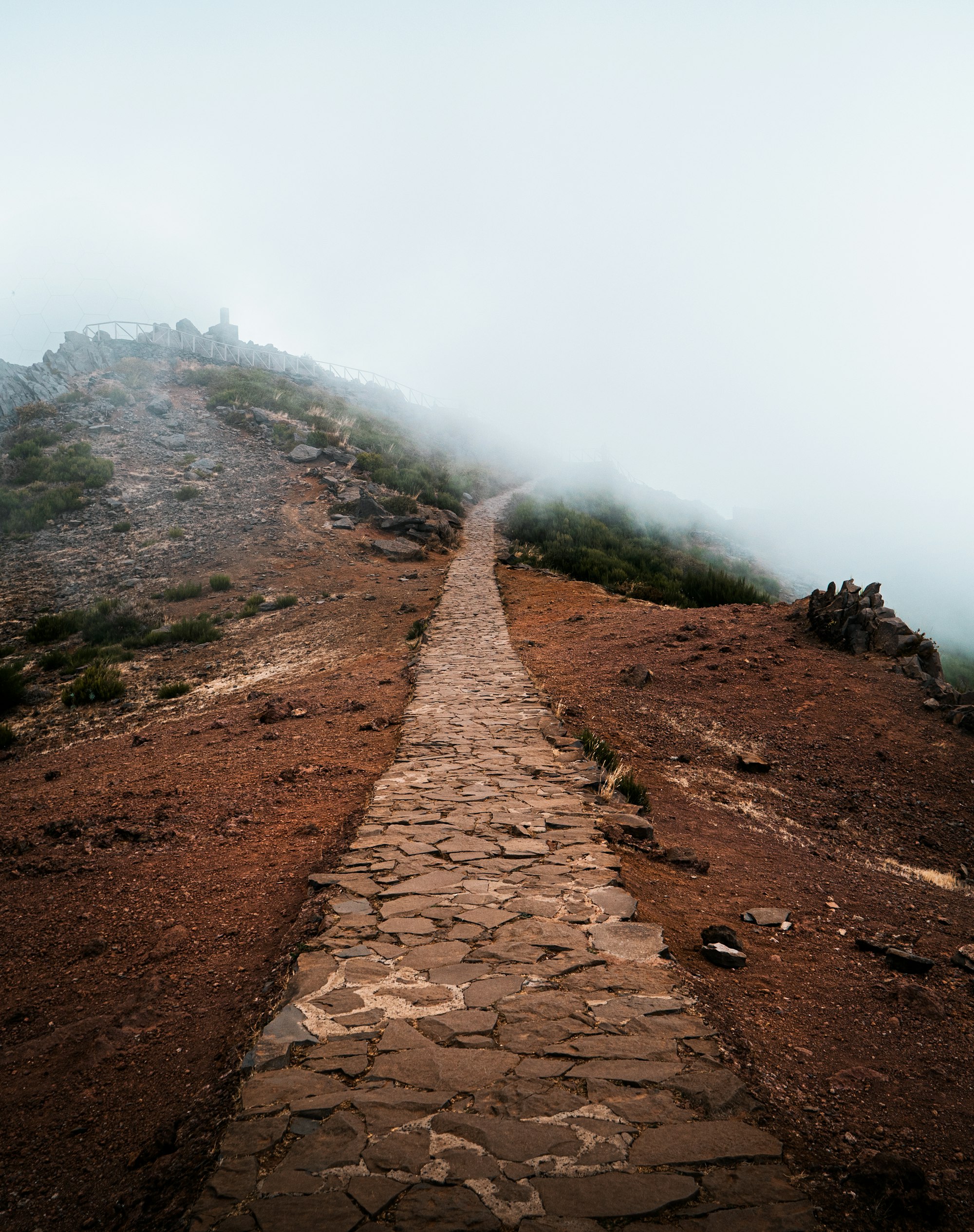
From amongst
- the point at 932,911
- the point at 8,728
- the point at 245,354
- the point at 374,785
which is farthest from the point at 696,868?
the point at 245,354

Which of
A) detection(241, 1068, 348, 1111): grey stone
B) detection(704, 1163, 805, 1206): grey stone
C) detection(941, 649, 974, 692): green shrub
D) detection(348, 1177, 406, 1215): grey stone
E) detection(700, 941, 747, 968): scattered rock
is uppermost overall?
detection(941, 649, 974, 692): green shrub

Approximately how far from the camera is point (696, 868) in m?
4.54

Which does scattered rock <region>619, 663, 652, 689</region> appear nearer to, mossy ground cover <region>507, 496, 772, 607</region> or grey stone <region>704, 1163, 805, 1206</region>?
mossy ground cover <region>507, 496, 772, 607</region>

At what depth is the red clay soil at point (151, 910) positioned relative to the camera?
7.27 feet

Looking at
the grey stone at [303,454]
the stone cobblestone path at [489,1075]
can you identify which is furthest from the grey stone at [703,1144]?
the grey stone at [303,454]

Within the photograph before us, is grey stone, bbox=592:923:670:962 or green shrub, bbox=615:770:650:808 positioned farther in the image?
green shrub, bbox=615:770:650:808

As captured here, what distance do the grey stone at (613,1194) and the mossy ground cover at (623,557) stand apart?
11.5 metres

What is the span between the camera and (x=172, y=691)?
9.64m

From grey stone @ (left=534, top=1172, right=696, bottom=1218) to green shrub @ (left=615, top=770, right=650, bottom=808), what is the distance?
368cm

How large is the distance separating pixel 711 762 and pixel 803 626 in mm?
3757

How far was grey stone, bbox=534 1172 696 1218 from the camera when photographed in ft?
5.68

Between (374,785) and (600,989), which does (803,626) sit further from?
(600,989)

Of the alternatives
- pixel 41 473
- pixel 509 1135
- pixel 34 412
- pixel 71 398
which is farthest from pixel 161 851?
pixel 71 398

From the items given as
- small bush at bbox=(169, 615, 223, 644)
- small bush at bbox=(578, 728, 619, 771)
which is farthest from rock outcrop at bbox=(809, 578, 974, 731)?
small bush at bbox=(169, 615, 223, 644)
